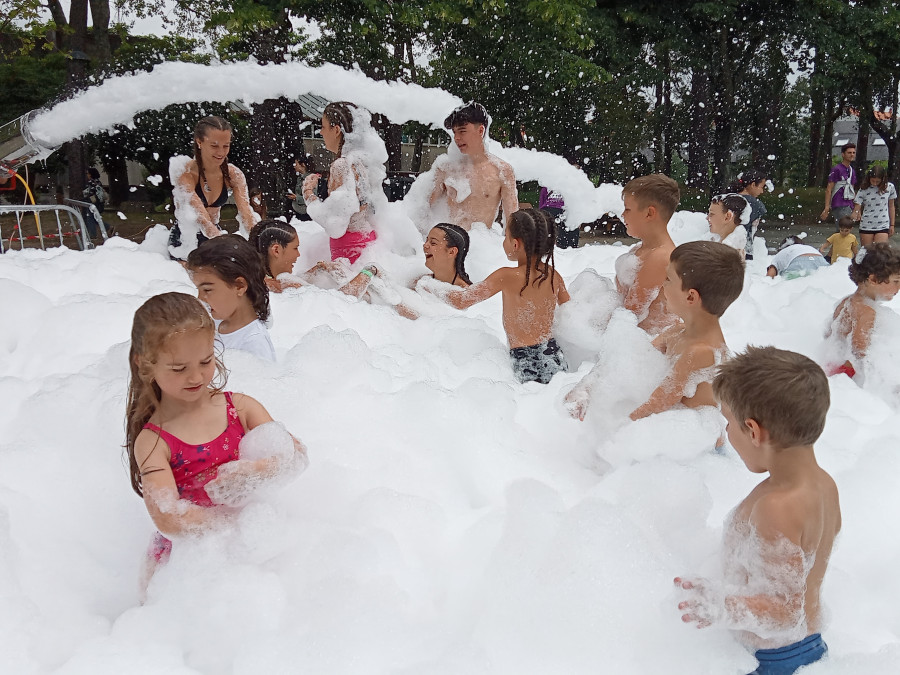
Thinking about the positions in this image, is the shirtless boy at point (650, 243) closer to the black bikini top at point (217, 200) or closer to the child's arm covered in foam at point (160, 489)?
the child's arm covered in foam at point (160, 489)

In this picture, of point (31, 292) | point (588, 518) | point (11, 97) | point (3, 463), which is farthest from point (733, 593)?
point (11, 97)

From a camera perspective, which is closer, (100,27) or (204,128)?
(204,128)

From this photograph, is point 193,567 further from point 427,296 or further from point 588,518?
point 427,296

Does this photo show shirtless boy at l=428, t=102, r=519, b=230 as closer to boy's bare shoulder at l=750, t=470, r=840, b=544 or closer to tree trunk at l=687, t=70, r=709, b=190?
boy's bare shoulder at l=750, t=470, r=840, b=544

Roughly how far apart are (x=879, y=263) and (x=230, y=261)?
3152mm

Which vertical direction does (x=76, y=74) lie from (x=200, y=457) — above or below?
above

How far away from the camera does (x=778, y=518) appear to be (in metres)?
1.60

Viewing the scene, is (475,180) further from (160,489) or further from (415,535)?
(160,489)

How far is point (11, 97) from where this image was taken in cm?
1936

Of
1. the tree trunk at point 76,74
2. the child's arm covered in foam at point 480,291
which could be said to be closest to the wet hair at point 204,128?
the child's arm covered in foam at point 480,291

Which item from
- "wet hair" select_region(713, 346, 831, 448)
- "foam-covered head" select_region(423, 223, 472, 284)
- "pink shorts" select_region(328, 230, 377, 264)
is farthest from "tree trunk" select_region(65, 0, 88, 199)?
"wet hair" select_region(713, 346, 831, 448)

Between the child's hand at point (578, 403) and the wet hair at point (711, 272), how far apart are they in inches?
28.7

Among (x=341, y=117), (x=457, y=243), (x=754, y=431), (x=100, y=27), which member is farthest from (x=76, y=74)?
(x=754, y=431)

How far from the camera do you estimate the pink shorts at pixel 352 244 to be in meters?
5.00
